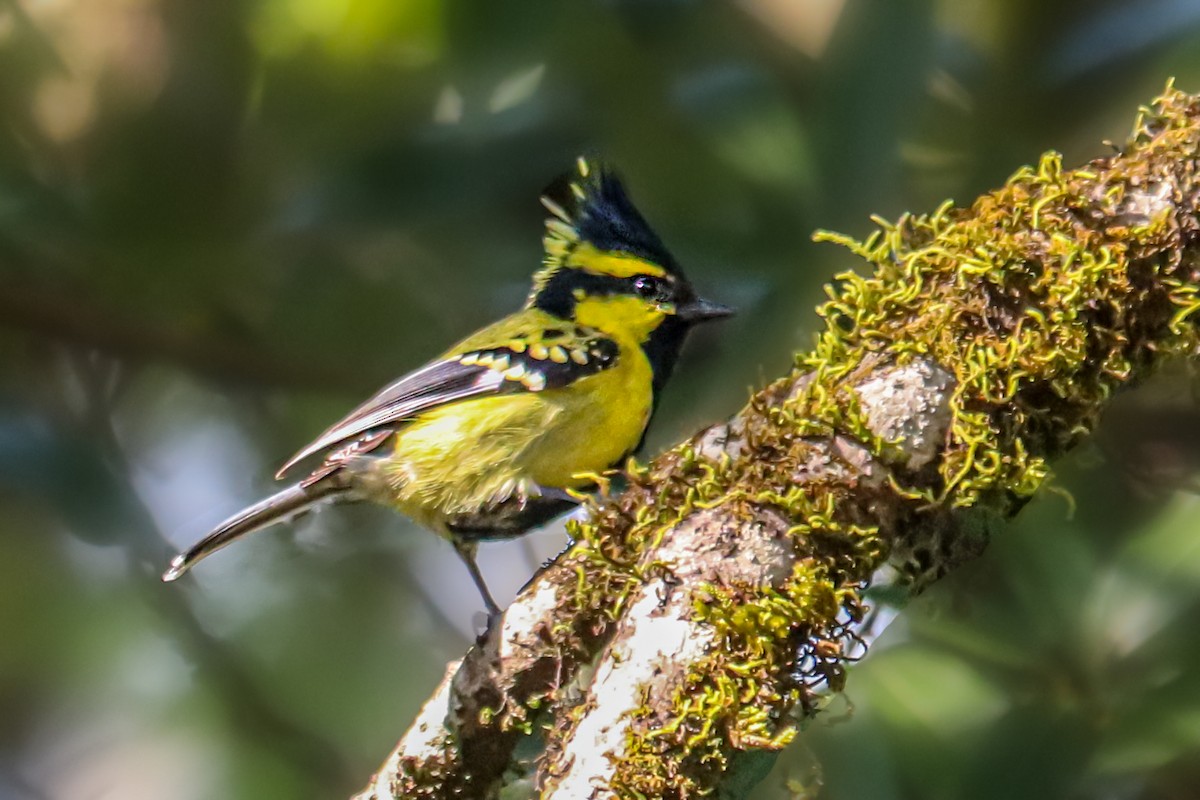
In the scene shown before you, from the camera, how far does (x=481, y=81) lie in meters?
2.28

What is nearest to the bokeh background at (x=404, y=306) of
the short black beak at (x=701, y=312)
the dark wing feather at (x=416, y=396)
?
the short black beak at (x=701, y=312)

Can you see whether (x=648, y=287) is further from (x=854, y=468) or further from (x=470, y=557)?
(x=854, y=468)

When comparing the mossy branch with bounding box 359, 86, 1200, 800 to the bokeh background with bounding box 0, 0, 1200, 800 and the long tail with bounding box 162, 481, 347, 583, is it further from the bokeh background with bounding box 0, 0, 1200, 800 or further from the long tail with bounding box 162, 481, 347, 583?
the long tail with bounding box 162, 481, 347, 583

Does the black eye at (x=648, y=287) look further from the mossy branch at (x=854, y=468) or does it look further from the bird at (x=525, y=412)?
the mossy branch at (x=854, y=468)

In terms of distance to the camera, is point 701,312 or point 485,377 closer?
point 485,377

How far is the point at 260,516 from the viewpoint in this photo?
1977mm


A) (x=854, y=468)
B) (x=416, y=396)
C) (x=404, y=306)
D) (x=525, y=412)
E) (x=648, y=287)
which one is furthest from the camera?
(x=404, y=306)

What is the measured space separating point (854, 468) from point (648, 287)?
1.10 metres

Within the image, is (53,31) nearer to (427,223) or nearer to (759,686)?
(427,223)

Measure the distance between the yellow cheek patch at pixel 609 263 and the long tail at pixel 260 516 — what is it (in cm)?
61

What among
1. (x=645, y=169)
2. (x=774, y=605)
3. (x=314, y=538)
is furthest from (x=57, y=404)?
(x=774, y=605)

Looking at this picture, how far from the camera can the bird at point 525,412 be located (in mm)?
1922

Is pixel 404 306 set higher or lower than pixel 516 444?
higher

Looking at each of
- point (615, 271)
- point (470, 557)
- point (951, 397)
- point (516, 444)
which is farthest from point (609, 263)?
point (951, 397)
